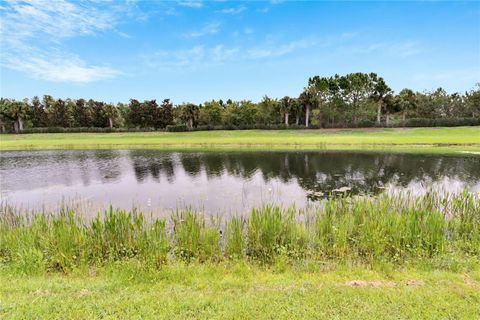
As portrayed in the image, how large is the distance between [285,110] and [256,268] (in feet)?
228

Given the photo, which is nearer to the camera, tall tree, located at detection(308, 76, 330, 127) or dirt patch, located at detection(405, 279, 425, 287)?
dirt patch, located at detection(405, 279, 425, 287)

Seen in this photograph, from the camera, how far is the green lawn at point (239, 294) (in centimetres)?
400

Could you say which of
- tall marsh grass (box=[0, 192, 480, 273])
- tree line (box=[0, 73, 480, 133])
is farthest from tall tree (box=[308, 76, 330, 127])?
tall marsh grass (box=[0, 192, 480, 273])

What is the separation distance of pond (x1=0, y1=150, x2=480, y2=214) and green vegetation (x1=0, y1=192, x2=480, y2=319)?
3157mm

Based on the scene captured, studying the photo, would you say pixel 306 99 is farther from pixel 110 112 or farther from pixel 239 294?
pixel 239 294

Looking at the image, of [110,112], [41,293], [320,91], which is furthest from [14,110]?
[41,293]

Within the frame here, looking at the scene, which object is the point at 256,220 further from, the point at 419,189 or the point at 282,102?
the point at 282,102

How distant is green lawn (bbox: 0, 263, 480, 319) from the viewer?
400 cm

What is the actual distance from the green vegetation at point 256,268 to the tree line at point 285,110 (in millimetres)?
58951

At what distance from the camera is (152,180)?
17688 mm

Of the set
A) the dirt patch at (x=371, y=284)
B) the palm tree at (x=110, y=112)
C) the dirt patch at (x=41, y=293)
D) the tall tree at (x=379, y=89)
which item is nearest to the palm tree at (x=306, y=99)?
the tall tree at (x=379, y=89)

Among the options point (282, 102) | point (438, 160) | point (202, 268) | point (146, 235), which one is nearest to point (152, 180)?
point (146, 235)

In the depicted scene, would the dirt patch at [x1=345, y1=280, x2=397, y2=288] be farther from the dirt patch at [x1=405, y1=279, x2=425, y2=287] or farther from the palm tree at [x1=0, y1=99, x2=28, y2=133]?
the palm tree at [x1=0, y1=99, x2=28, y2=133]

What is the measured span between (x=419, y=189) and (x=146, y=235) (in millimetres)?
13407
